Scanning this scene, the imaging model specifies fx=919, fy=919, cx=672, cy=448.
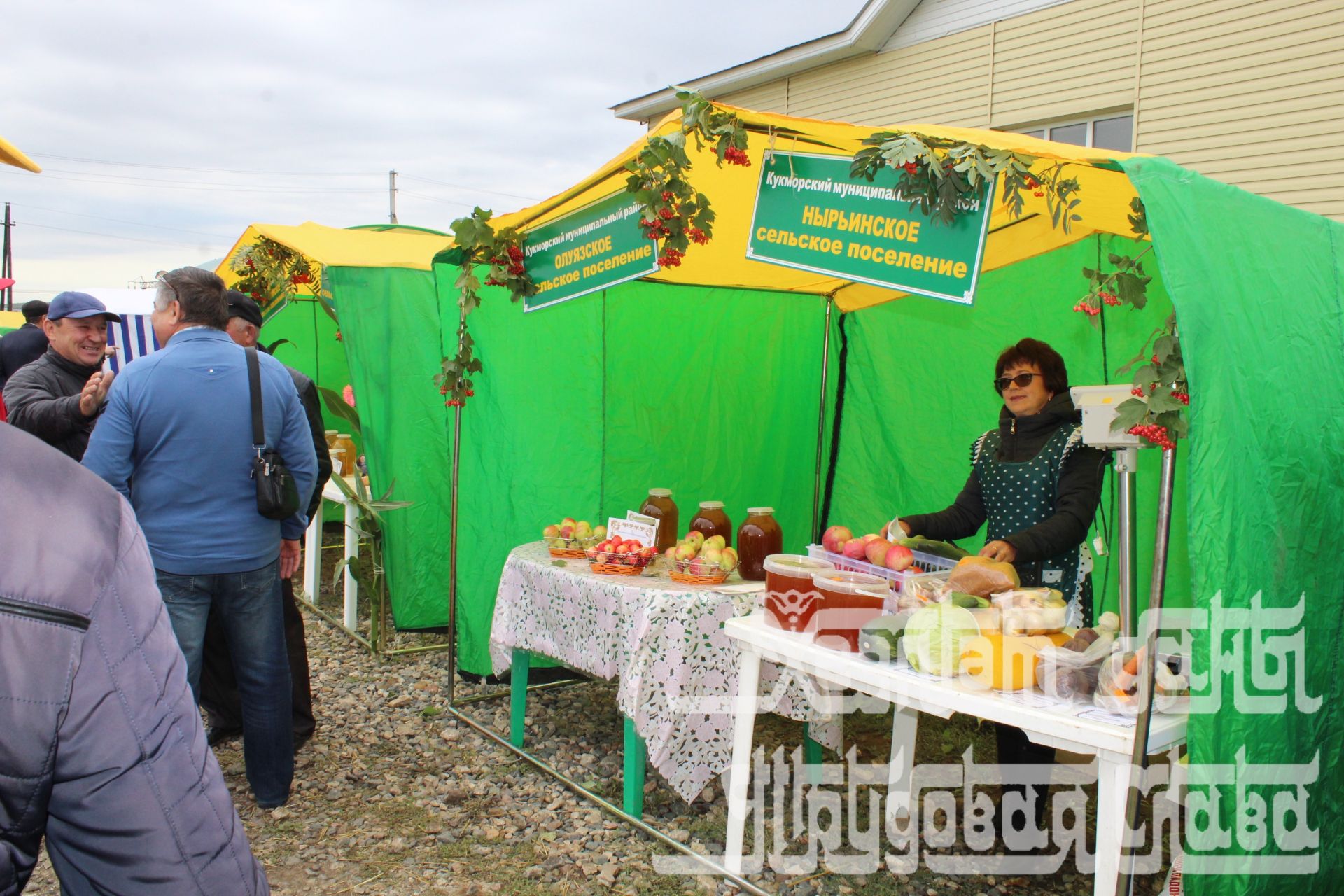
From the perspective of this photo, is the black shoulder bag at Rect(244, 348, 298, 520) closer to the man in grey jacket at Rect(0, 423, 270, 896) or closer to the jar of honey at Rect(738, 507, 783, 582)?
the jar of honey at Rect(738, 507, 783, 582)

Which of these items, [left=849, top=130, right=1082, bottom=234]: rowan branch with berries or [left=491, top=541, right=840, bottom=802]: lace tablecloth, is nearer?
[left=849, top=130, right=1082, bottom=234]: rowan branch with berries

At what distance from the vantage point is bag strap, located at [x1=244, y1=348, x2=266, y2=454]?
3.25 meters

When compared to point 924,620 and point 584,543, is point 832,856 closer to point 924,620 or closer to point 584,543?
point 924,620

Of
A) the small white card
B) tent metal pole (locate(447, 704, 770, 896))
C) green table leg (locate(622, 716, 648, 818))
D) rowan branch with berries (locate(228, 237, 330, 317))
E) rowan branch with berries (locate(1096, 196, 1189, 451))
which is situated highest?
rowan branch with berries (locate(228, 237, 330, 317))

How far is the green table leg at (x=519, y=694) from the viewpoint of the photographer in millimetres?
4266

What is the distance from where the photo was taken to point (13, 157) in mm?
1174

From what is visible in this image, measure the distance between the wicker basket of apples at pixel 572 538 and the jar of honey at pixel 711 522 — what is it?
0.49m

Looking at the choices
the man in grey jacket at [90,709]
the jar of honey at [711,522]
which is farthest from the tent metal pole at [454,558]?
the man in grey jacket at [90,709]

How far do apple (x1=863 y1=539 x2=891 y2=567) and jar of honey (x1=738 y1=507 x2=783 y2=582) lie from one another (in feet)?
2.05

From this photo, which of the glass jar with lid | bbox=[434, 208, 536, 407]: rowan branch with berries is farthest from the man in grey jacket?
bbox=[434, 208, 536, 407]: rowan branch with berries

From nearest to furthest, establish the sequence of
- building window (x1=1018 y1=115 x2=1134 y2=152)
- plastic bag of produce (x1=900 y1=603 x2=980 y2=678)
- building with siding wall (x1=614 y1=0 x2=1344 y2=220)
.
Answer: plastic bag of produce (x1=900 y1=603 x2=980 y2=678) → building with siding wall (x1=614 y1=0 x2=1344 y2=220) → building window (x1=1018 y1=115 x2=1134 y2=152)

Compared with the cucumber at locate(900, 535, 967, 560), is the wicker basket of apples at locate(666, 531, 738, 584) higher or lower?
lower

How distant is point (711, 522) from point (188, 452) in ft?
6.59

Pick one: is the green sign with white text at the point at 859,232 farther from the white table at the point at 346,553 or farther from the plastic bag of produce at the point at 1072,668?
the white table at the point at 346,553
